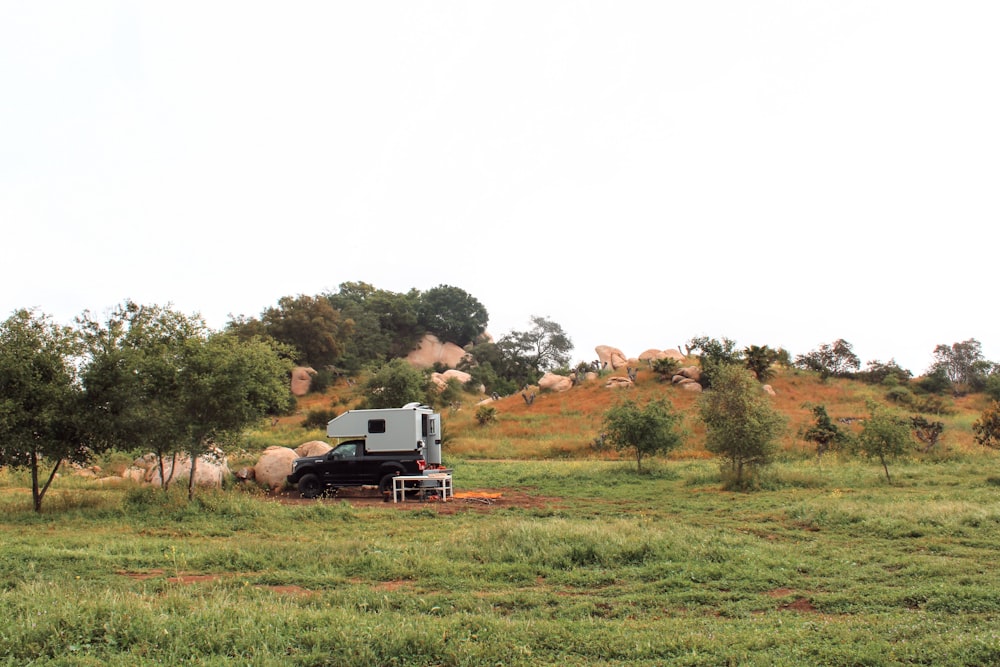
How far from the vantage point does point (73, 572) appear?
878cm

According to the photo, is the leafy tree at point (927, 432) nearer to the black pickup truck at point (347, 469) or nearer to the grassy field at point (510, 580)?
the grassy field at point (510, 580)

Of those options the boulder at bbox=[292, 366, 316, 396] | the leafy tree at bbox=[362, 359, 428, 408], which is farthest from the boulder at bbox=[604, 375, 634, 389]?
the boulder at bbox=[292, 366, 316, 396]

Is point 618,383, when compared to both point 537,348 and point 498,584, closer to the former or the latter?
point 537,348

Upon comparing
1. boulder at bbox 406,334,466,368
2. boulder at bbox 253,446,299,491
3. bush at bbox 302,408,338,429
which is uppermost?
boulder at bbox 406,334,466,368

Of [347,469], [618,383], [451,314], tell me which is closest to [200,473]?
[347,469]

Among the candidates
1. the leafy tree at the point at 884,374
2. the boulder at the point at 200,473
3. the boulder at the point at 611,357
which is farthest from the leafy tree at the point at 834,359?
the boulder at the point at 200,473

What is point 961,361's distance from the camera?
2260 inches

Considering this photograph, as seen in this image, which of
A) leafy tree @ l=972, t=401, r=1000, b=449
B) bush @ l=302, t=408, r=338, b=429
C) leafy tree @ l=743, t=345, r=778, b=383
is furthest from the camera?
leafy tree @ l=743, t=345, r=778, b=383

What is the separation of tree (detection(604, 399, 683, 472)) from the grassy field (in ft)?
18.4

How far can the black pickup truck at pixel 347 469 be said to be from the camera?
19.9m

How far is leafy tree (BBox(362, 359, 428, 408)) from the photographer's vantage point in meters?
37.6

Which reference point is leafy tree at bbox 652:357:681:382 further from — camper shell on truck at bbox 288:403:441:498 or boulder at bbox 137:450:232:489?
boulder at bbox 137:450:232:489

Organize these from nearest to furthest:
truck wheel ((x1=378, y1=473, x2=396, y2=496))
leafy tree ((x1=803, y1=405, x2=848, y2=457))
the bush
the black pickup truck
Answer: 1. truck wheel ((x1=378, y1=473, x2=396, y2=496))
2. the black pickup truck
3. leafy tree ((x1=803, y1=405, x2=848, y2=457))
4. the bush

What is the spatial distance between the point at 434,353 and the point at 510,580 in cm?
6944
